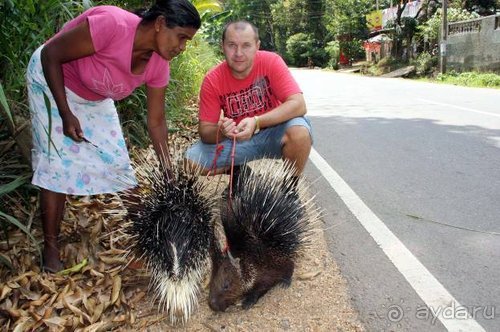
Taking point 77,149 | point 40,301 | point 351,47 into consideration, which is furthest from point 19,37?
point 351,47

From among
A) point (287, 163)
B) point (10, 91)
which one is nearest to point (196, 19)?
point (287, 163)

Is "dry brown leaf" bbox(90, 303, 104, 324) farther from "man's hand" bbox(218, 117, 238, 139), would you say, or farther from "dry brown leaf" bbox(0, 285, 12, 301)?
"man's hand" bbox(218, 117, 238, 139)

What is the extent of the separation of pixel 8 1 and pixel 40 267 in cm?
143

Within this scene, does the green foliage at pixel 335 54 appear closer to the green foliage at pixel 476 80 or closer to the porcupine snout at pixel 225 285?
the green foliage at pixel 476 80

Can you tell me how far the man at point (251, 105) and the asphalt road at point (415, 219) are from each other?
690mm

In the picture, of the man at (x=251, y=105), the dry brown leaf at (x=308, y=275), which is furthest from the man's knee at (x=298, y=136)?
the dry brown leaf at (x=308, y=275)

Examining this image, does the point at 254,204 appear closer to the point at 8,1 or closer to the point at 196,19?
the point at 196,19

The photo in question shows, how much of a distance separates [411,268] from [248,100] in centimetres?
164

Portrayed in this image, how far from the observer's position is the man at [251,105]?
3213 millimetres

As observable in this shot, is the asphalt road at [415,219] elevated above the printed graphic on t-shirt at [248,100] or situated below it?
below

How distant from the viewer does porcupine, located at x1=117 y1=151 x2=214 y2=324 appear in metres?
2.11

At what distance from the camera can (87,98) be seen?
8.32ft

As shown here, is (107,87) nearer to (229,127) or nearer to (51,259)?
(229,127)

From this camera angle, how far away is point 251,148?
3492 mm
